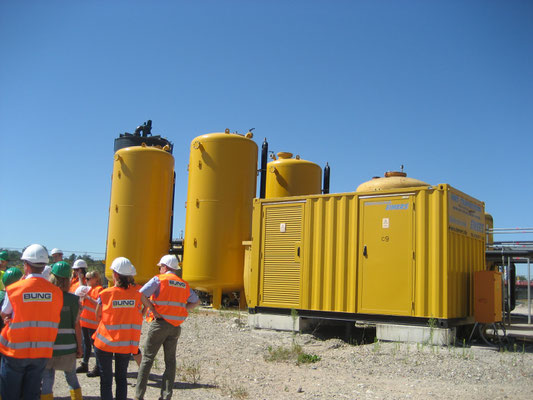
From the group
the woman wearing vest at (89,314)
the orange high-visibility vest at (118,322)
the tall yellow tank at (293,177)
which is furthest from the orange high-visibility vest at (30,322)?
the tall yellow tank at (293,177)

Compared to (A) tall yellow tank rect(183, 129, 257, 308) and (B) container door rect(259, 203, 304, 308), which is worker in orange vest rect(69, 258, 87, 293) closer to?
(B) container door rect(259, 203, 304, 308)

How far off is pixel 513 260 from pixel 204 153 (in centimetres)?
1072

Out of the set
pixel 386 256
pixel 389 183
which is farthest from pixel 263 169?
pixel 386 256

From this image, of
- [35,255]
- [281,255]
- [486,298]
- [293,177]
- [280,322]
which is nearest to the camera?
[35,255]

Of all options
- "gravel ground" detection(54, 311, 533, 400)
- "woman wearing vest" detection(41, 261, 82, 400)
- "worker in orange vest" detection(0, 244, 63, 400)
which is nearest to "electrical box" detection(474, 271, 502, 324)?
"gravel ground" detection(54, 311, 533, 400)

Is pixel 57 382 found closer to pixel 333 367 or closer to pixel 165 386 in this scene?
pixel 165 386

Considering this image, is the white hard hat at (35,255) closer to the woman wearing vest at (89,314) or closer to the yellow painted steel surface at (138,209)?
the woman wearing vest at (89,314)

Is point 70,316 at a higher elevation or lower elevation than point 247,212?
lower

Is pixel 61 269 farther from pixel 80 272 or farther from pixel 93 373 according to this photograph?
pixel 93 373

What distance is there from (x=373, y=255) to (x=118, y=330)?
20.6 ft

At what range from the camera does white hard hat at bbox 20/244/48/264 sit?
14.9ft

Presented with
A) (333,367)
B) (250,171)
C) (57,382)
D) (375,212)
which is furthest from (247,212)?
(57,382)

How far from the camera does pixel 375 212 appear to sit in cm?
1058

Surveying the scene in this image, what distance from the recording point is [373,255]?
34.3 ft
